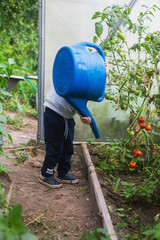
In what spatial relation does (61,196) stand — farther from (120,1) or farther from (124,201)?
(120,1)

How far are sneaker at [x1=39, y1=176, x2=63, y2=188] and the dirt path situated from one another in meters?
0.04

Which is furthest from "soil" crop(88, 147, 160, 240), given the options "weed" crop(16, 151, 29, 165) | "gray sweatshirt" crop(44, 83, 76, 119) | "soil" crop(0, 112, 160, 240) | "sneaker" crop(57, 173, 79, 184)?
"weed" crop(16, 151, 29, 165)

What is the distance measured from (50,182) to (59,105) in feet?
2.13

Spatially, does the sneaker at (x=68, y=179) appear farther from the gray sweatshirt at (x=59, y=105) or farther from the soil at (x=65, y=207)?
the gray sweatshirt at (x=59, y=105)

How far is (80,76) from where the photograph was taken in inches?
68.8

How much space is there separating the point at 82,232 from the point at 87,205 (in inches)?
13.5

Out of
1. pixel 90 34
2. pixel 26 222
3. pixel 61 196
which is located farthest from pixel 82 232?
pixel 90 34

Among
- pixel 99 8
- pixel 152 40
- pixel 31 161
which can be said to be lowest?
pixel 31 161

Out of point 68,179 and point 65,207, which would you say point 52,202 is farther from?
point 68,179

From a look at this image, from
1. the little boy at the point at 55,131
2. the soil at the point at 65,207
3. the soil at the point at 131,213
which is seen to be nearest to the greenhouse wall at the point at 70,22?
the little boy at the point at 55,131

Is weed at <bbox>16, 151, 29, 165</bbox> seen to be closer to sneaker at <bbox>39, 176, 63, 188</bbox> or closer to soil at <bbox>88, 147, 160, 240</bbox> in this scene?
sneaker at <bbox>39, 176, 63, 188</bbox>

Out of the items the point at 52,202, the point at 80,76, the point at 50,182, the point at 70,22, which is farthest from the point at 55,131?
the point at 70,22

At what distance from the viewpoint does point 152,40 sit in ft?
7.36

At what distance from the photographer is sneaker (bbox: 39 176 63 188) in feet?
7.72
